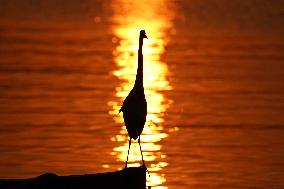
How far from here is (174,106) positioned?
29.4m

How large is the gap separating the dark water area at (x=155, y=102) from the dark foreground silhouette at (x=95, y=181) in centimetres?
472

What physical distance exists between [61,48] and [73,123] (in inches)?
542

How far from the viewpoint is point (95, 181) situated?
1630 centimetres

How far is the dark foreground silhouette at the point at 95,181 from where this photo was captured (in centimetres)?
1573

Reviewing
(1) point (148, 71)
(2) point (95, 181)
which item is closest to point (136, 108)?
(2) point (95, 181)

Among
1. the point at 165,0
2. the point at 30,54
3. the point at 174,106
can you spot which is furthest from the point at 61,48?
the point at 165,0

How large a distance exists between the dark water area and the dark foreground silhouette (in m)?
4.72

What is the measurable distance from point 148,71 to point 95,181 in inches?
778

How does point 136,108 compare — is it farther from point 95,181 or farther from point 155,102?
point 155,102

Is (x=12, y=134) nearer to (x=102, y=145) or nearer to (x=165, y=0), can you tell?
(x=102, y=145)

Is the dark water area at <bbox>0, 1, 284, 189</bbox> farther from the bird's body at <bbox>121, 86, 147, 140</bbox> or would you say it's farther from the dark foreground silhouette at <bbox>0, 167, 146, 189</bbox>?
the dark foreground silhouette at <bbox>0, 167, 146, 189</bbox>

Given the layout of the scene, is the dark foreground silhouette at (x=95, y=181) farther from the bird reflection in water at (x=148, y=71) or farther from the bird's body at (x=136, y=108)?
the bird reflection in water at (x=148, y=71)

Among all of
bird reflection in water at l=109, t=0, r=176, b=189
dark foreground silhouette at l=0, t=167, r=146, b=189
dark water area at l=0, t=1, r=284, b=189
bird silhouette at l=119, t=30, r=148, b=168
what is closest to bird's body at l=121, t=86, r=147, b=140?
bird silhouette at l=119, t=30, r=148, b=168

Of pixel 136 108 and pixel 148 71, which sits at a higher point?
pixel 148 71
